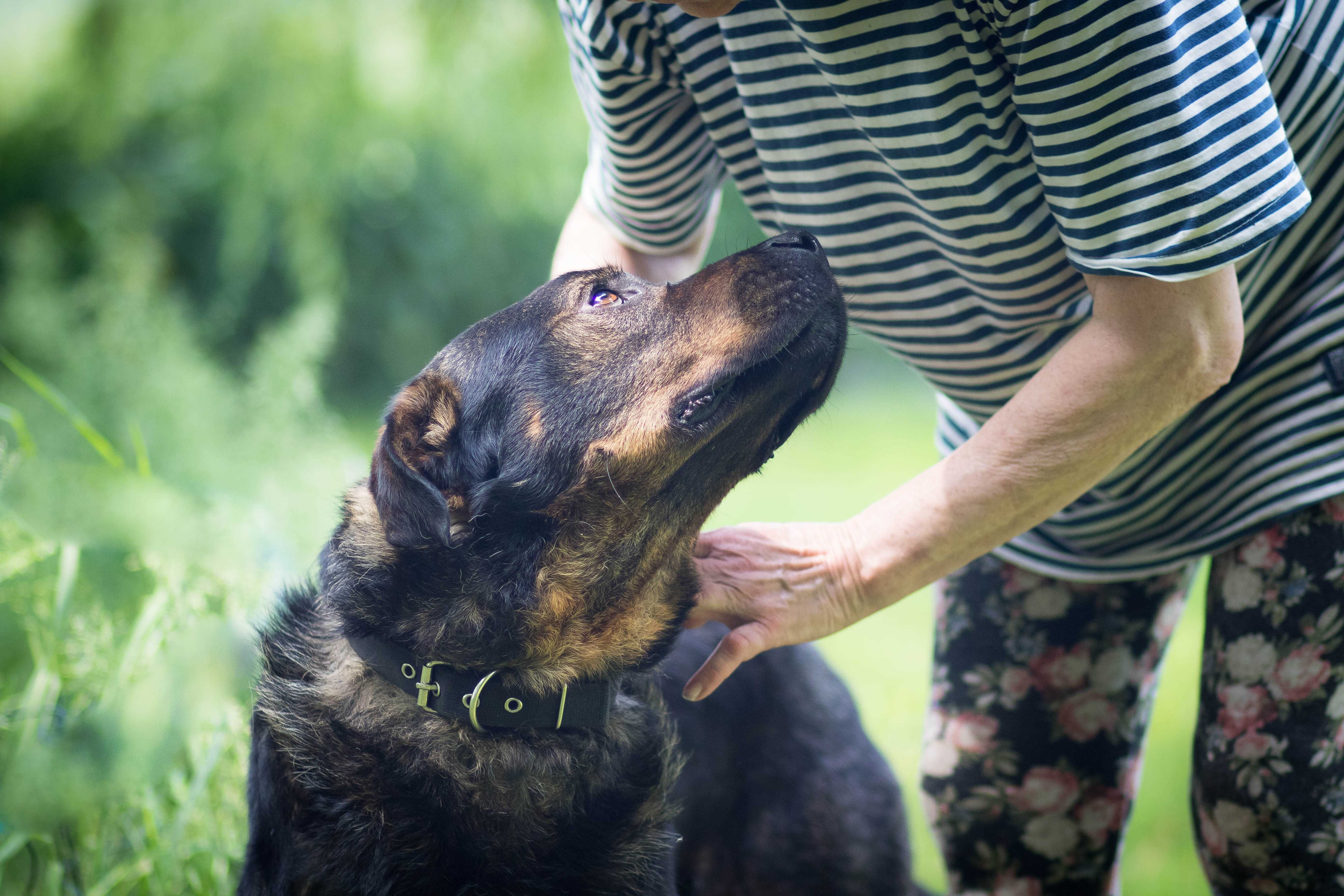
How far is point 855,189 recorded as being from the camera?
2109 mm

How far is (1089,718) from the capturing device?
245 centimetres

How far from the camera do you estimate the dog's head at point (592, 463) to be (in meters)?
1.98

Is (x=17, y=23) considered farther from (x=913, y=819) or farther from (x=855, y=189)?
(x=913, y=819)

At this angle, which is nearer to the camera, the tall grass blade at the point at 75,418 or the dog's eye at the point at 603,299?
the dog's eye at the point at 603,299

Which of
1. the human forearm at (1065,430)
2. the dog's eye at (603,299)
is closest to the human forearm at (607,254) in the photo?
the dog's eye at (603,299)

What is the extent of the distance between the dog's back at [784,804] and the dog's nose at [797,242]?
1.23 metres

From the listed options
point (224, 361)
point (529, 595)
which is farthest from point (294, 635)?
point (224, 361)

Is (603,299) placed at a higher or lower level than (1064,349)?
higher

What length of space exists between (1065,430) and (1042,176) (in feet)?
1.55

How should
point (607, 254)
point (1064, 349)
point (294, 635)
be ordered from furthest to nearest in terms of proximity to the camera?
point (607, 254), point (294, 635), point (1064, 349)

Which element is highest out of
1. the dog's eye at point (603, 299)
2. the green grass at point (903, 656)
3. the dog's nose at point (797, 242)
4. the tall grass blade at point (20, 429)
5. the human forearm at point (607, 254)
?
the tall grass blade at point (20, 429)

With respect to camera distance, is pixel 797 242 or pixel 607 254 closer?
pixel 797 242

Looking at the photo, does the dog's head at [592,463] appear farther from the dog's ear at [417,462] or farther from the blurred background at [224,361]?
the blurred background at [224,361]

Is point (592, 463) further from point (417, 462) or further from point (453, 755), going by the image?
point (453, 755)
